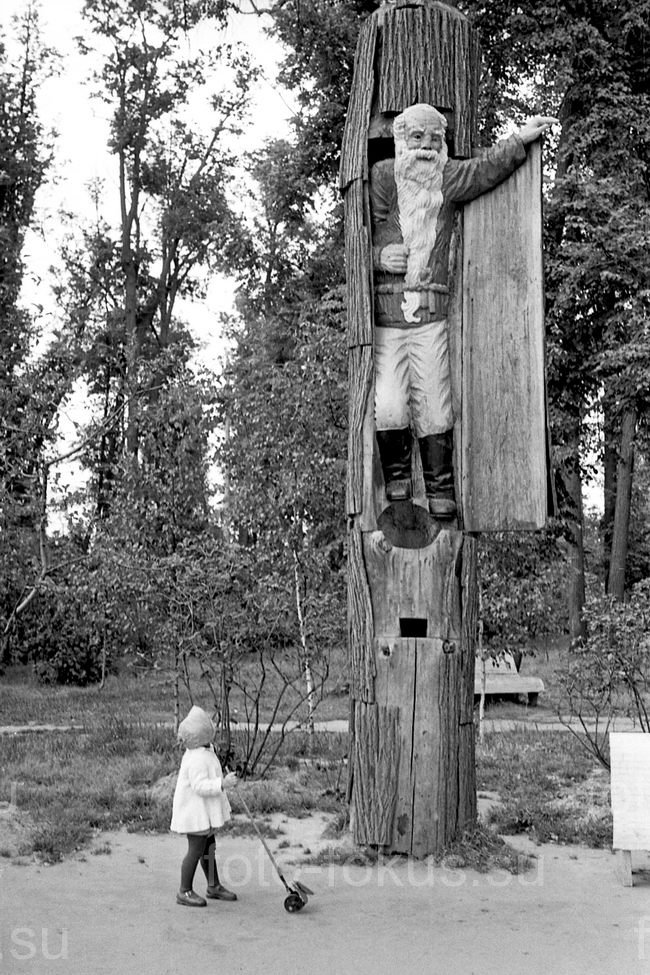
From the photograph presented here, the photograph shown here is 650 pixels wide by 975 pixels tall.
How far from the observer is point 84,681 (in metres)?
20.1

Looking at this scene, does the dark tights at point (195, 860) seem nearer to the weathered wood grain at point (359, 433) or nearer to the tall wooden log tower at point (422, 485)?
the tall wooden log tower at point (422, 485)

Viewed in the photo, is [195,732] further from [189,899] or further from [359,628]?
[359,628]

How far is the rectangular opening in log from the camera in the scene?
23.2 feet

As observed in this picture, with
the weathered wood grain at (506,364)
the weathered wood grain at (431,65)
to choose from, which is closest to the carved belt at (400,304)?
the weathered wood grain at (506,364)

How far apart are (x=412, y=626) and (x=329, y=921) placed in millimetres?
2049

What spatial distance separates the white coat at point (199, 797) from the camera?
603 cm

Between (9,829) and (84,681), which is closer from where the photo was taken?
(9,829)

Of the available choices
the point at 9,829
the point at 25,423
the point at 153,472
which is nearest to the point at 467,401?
the point at 9,829

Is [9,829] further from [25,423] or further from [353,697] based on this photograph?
[25,423]

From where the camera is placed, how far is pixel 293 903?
19.1ft

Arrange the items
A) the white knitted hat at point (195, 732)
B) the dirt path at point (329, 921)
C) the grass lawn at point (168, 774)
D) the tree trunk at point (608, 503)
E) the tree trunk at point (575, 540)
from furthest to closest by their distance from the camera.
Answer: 1. the tree trunk at point (608, 503)
2. the tree trunk at point (575, 540)
3. the grass lawn at point (168, 774)
4. the white knitted hat at point (195, 732)
5. the dirt path at point (329, 921)

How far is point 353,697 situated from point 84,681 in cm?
1392

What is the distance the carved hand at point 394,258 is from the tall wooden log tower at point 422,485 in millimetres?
117

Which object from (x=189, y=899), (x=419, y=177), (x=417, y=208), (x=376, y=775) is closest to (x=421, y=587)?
(x=376, y=775)
